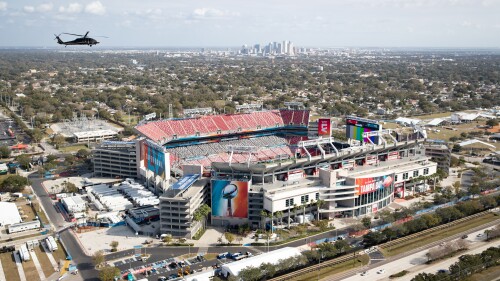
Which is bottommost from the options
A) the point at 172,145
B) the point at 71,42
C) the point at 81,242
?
the point at 81,242

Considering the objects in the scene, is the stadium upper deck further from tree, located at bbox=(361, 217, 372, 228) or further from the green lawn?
tree, located at bbox=(361, 217, 372, 228)

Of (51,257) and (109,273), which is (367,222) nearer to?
(109,273)

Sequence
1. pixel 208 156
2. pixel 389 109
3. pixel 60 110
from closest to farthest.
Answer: pixel 208 156, pixel 60 110, pixel 389 109

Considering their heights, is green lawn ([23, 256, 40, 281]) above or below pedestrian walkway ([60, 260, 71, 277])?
below

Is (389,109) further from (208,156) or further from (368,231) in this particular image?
(368,231)

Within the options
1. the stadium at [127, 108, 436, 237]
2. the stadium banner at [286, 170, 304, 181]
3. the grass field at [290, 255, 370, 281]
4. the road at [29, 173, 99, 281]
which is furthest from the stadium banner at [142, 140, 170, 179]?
the grass field at [290, 255, 370, 281]

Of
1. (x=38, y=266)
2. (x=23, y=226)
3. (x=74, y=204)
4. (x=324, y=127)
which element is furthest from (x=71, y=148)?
(x=38, y=266)

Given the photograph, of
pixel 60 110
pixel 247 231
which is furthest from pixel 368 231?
pixel 60 110
